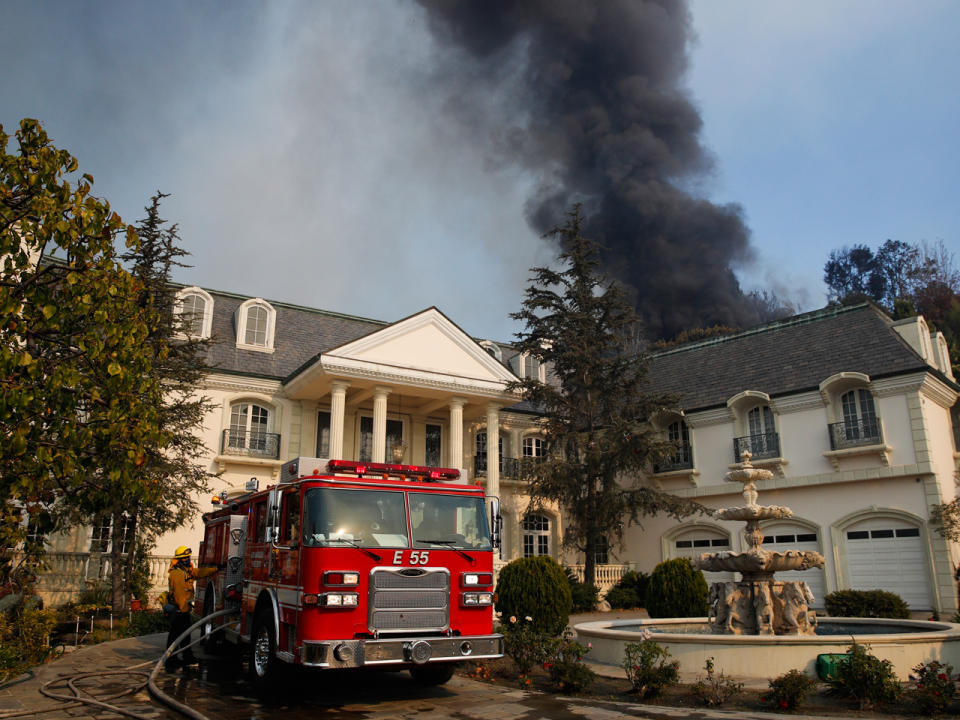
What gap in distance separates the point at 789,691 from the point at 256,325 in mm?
23783

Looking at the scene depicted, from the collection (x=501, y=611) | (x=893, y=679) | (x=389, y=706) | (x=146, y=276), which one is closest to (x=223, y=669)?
(x=389, y=706)

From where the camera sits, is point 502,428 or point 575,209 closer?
point 575,209

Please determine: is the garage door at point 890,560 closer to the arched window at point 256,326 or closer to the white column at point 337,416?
the white column at point 337,416

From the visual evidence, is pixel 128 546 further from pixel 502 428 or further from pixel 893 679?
pixel 893 679

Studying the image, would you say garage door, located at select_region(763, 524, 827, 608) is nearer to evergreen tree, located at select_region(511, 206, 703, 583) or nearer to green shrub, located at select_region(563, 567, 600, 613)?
evergreen tree, located at select_region(511, 206, 703, 583)

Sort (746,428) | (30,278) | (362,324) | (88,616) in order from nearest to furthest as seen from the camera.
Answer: (30,278) < (88,616) < (746,428) < (362,324)

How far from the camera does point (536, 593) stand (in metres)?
16.0

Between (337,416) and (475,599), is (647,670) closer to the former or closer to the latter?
(475,599)

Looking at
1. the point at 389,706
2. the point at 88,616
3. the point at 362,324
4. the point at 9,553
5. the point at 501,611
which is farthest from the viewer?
the point at 362,324

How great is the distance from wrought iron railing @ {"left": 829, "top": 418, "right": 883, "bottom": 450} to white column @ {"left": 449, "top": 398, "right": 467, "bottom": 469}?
506 inches

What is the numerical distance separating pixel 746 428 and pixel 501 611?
15.1 meters

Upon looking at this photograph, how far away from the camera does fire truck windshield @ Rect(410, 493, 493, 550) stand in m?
9.62

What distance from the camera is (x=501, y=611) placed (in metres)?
16.5

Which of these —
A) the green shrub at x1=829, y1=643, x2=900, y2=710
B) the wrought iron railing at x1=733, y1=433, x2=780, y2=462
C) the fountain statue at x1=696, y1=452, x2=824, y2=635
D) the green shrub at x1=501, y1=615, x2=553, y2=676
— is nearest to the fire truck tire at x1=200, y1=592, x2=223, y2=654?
the green shrub at x1=501, y1=615, x2=553, y2=676
